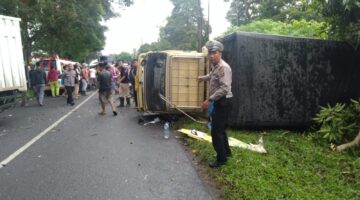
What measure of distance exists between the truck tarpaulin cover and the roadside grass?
3.11 feet

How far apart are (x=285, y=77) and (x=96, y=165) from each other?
481 centimetres

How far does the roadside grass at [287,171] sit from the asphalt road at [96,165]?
0.41 metres

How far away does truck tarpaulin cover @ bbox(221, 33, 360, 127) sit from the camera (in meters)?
8.34

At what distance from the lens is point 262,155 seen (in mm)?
6410

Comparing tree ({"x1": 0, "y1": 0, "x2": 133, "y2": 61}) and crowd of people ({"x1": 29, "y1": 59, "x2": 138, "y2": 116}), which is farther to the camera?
tree ({"x1": 0, "y1": 0, "x2": 133, "y2": 61})

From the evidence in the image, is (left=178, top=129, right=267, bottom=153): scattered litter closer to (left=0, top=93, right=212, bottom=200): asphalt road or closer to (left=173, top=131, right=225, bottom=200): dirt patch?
(left=173, top=131, right=225, bottom=200): dirt patch

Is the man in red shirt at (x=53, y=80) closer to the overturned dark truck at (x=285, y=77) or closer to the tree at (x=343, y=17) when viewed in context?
the overturned dark truck at (x=285, y=77)

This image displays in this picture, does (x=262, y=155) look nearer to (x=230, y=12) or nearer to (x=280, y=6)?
(x=280, y=6)

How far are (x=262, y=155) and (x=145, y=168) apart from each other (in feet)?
6.78

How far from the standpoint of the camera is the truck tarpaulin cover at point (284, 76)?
8.34 metres

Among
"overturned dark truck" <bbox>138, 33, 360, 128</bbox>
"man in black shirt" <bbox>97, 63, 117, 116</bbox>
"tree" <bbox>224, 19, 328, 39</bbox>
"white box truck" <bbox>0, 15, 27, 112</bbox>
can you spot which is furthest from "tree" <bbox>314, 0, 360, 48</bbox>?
"white box truck" <bbox>0, 15, 27, 112</bbox>

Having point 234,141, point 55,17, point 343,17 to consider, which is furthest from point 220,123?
point 55,17

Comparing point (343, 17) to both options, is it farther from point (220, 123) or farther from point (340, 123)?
point (220, 123)

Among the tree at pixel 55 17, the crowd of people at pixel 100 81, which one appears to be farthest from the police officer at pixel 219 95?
the tree at pixel 55 17
